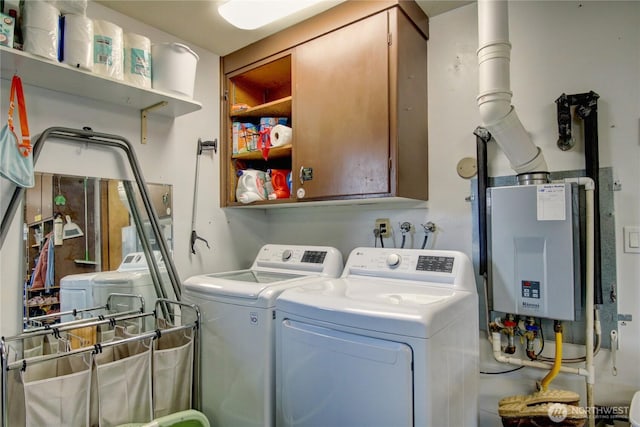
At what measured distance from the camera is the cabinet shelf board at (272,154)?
229 centimetres

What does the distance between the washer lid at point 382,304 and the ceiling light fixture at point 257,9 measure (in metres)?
1.38

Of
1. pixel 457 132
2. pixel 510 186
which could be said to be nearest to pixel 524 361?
pixel 510 186

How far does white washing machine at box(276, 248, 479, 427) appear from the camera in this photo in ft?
3.87

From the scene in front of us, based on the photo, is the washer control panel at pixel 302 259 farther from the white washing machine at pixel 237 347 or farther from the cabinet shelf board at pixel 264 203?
the cabinet shelf board at pixel 264 203

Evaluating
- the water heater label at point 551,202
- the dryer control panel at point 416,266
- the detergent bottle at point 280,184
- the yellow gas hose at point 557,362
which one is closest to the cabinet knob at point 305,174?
the detergent bottle at point 280,184

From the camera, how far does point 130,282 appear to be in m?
2.03

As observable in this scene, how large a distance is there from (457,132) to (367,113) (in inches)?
20.7

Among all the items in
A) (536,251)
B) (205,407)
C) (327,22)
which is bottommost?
(205,407)

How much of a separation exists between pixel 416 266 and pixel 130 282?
5.08 feet

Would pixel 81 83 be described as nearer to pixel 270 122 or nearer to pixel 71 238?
pixel 71 238

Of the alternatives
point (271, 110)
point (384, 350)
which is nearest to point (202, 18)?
point (271, 110)

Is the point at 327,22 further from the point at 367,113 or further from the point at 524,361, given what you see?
the point at 524,361

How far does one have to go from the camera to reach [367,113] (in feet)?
6.15

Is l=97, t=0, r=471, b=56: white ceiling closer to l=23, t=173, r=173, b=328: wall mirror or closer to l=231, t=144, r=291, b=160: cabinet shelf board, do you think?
l=231, t=144, r=291, b=160: cabinet shelf board
